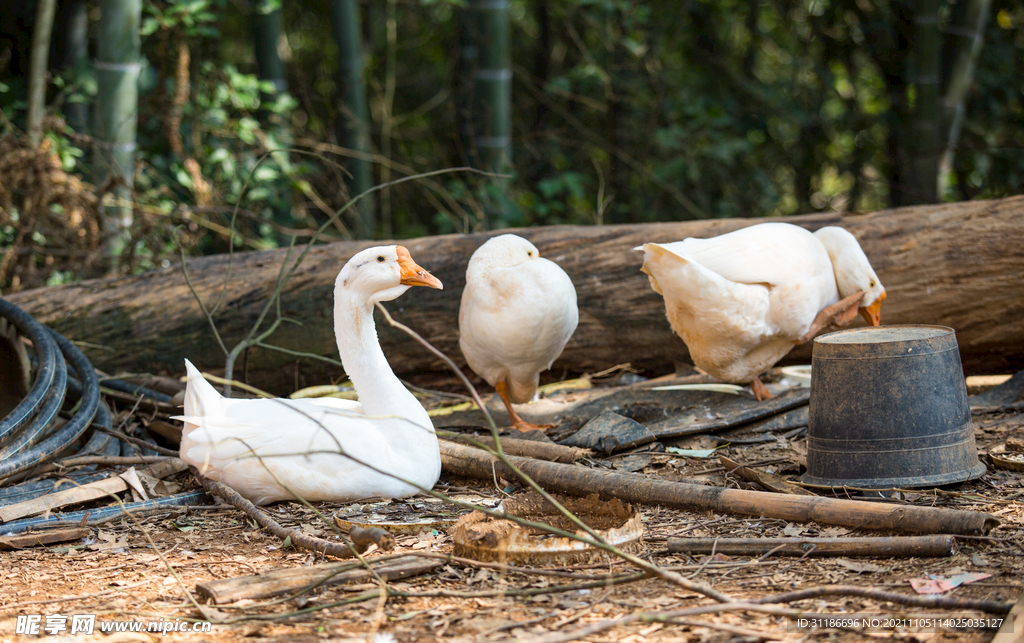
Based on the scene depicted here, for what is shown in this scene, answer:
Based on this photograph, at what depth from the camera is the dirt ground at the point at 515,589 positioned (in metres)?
1.82

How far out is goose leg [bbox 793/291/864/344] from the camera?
408cm

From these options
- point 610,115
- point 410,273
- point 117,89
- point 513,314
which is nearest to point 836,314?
point 513,314

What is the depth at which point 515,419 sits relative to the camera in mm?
4074

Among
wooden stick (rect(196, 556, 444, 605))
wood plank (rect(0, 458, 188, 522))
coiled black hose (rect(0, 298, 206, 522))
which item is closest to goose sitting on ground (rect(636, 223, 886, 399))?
wooden stick (rect(196, 556, 444, 605))

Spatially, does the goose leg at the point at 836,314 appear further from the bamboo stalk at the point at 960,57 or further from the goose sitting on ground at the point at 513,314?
the bamboo stalk at the point at 960,57

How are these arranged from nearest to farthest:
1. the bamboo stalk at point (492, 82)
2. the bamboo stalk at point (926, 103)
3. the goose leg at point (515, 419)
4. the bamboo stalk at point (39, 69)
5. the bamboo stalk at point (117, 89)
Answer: the goose leg at point (515, 419) → the bamboo stalk at point (117, 89) → the bamboo stalk at point (39, 69) → the bamboo stalk at point (492, 82) → the bamboo stalk at point (926, 103)

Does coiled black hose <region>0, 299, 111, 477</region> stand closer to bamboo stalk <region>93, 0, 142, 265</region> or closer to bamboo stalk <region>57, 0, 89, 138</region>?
bamboo stalk <region>93, 0, 142, 265</region>

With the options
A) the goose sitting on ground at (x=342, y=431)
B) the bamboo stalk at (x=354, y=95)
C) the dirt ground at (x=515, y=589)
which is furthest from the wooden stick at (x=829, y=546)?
the bamboo stalk at (x=354, y=95)

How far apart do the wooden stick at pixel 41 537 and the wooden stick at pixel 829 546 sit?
6.91ft

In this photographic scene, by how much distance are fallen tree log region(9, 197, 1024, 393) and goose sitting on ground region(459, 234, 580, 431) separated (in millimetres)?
739

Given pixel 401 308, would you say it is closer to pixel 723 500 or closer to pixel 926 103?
pixel 723 500

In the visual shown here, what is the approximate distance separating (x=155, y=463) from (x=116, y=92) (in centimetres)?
313

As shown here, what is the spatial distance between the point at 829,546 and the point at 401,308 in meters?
3.10

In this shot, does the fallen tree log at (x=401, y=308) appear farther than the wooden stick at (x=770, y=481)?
Yes
